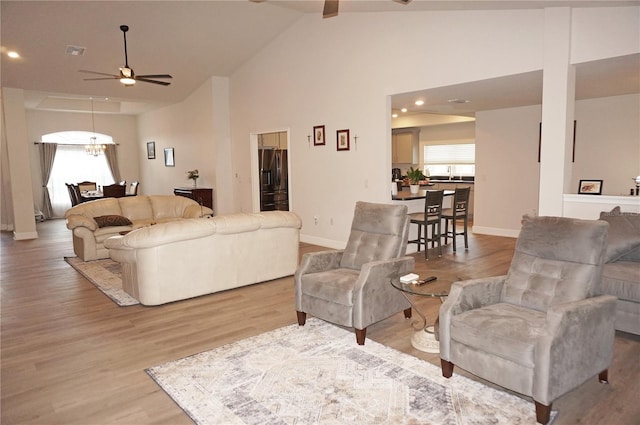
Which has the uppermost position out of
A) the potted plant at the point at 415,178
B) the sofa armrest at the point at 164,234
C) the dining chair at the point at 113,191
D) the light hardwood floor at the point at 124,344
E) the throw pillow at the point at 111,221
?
the potted plant at the point at 415,178

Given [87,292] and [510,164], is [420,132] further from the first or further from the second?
[87,292]

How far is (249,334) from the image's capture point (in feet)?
12.2

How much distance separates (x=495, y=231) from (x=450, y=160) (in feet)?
11.2

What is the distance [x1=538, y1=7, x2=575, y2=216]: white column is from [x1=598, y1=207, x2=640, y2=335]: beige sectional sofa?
688 millimetres

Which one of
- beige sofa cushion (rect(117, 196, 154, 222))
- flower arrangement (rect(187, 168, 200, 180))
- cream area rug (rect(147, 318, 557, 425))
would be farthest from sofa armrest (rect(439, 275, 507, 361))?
flower arrangement (rect(187, 168, 200, 180))

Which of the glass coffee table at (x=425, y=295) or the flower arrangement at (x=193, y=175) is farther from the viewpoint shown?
the flower arrangement at (x=193, y=175)

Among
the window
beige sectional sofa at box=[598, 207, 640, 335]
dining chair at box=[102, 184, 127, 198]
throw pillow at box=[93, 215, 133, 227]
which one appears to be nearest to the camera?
beige sectional sofa at box=[598, 207, 640, 335]

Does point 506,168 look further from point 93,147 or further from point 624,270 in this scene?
point 93,147

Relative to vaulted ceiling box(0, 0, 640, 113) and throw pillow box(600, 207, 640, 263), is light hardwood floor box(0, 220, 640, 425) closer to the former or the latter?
throw pillow box(600, 207, 640, 263)

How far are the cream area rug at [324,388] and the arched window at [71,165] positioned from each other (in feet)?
37.4

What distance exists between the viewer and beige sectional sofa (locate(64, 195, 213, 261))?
6559 millimetres

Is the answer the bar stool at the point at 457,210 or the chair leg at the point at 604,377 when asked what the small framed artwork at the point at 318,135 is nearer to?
the bar stool at the point at 457,210

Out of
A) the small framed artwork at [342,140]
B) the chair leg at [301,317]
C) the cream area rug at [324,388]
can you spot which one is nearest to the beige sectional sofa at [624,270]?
the cream area rug at [324,388]

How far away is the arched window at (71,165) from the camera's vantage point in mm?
12375
